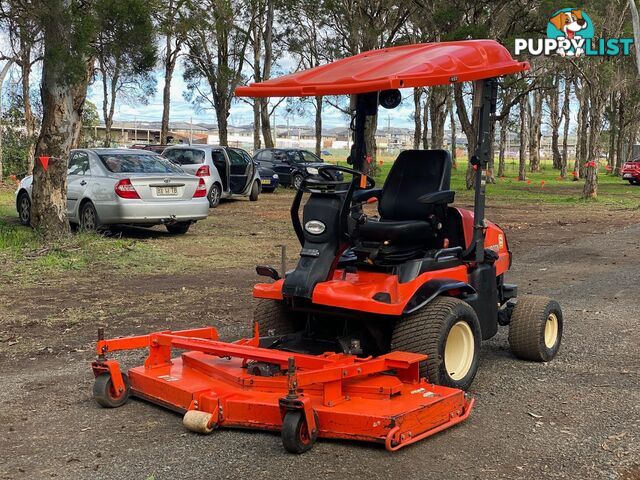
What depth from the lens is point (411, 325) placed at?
5418 mm

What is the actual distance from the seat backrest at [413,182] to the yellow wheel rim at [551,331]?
1480 mm

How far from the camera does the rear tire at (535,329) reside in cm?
648

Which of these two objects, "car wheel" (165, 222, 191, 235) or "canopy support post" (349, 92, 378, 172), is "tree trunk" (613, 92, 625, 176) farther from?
"canopy support post" (349, 92, 378, 172)

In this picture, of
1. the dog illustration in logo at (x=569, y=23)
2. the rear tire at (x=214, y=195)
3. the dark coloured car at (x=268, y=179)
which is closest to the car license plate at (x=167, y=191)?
the rear tire at (x=214, y=195)

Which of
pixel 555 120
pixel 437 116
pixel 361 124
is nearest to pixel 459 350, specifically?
pixel 361 124

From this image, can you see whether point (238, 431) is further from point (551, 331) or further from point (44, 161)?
point (44, 161)

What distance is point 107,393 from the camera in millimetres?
5262

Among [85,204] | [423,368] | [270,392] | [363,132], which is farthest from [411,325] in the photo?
[85,204]

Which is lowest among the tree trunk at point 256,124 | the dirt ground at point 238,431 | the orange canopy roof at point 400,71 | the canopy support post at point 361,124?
Answer: the dirt ground at point 238,431

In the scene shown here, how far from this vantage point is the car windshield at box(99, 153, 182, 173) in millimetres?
14015

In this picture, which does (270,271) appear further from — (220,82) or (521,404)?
(220,82)

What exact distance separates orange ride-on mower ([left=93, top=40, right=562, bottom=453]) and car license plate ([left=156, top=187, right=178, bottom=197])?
7.80 metres

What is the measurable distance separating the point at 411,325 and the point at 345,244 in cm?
73

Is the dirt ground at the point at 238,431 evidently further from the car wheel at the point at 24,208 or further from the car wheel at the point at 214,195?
the car wheel at the point at 214,195
